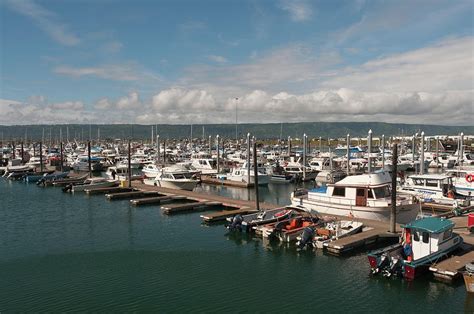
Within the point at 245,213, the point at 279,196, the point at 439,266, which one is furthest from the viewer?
the point at 279,196

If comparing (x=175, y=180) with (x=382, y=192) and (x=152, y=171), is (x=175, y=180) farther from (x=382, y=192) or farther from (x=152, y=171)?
(x=382, y=192)

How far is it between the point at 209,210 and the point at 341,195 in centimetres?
1264

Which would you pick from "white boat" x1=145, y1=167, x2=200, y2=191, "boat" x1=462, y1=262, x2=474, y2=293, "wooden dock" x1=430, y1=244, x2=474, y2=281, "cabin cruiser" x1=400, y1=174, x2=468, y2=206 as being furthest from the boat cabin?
"white boat" x1=145, y1=167, x2=200, y2=191

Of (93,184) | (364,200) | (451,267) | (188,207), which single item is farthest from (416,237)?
(93,184)

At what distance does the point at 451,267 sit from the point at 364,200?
10474mm

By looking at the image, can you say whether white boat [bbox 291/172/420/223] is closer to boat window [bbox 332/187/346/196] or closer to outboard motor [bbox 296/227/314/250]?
boat window [bbox 332/187/346/196]

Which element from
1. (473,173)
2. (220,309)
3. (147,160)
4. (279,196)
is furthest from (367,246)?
(147,160)

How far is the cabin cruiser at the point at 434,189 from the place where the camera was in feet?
111

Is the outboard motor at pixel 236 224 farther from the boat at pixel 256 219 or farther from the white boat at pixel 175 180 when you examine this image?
the white boat at pixel 175 180

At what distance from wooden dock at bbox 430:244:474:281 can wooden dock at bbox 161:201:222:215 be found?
2156 cm

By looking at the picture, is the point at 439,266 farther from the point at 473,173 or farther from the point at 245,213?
the point at 473,173

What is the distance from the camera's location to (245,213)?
3250 centimetres

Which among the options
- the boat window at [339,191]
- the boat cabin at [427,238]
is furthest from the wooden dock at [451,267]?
the boat window at [339,191]

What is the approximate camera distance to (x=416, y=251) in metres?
19.8
